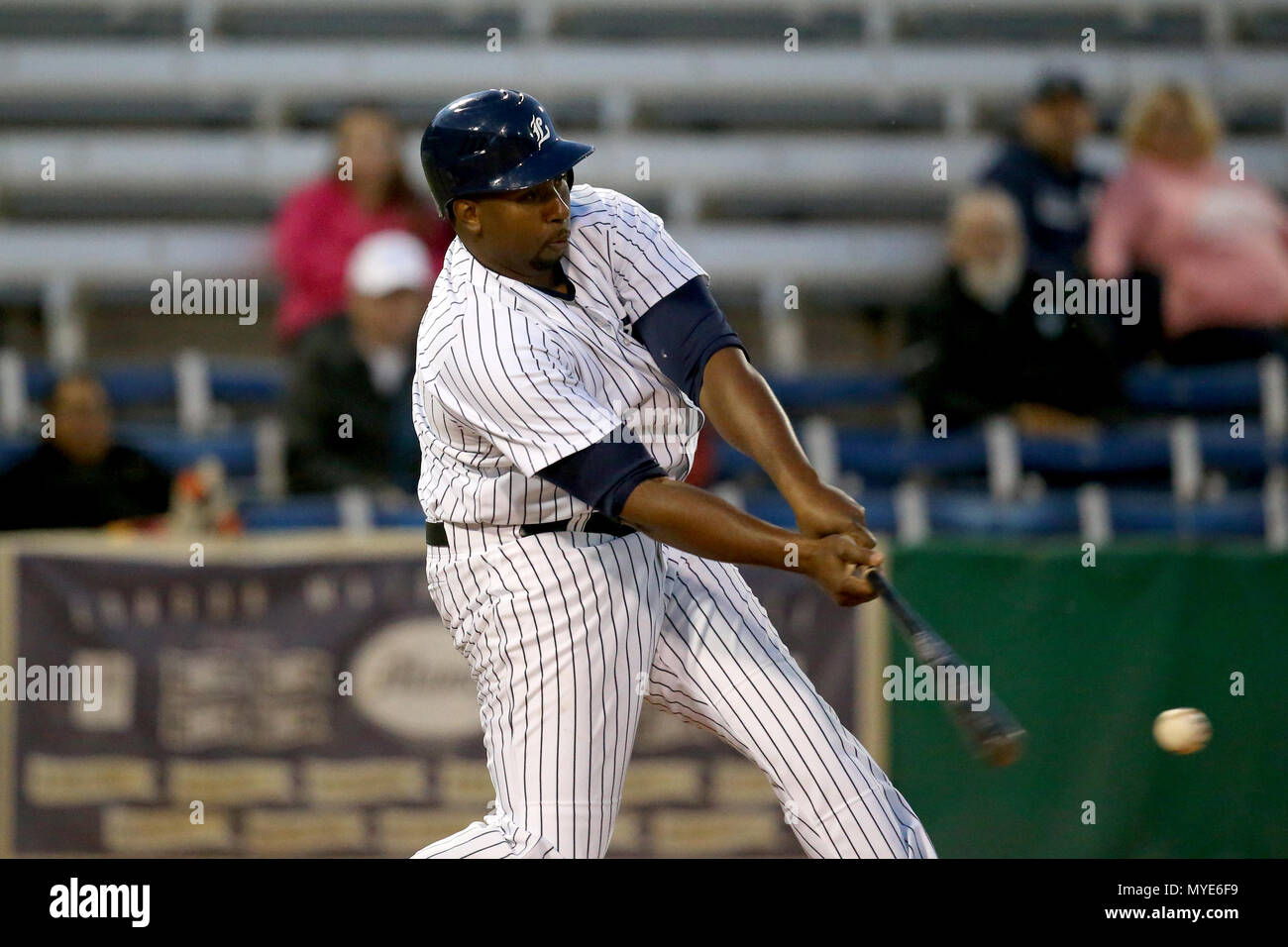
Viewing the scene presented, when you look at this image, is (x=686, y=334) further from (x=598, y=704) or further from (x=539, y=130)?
(x=598, y=704)

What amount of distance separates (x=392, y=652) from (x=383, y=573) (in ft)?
0.80

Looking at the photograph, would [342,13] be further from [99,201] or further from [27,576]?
[27,576]

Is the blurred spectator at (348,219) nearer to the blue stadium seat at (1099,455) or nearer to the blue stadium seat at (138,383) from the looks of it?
the blue stadium seat at (138,383)

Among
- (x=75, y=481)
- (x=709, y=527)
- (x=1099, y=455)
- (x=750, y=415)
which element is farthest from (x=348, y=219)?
(x=709, y=527)

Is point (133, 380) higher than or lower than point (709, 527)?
higher

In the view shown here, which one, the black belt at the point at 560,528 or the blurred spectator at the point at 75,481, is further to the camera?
the blurred spectator at the point at 75,481

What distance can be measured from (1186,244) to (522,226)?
157 inches

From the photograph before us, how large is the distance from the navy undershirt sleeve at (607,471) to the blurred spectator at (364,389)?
2.71 m

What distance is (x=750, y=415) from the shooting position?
10.4ft

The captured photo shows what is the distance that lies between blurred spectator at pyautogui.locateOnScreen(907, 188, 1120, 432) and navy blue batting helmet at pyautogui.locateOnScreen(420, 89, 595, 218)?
3.13 m

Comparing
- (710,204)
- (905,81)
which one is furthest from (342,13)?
(905,81)

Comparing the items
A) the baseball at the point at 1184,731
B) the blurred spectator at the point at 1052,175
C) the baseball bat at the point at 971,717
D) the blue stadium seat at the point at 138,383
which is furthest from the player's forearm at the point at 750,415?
the blue stadium seat at the point at 138,383

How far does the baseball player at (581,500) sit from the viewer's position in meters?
3.04

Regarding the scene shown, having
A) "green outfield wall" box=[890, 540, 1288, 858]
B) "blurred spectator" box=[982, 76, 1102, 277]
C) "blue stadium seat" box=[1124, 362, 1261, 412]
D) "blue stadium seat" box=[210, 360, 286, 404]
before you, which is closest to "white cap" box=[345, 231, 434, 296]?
"blue stadium seat" box=[210, 360, 286, 404]
